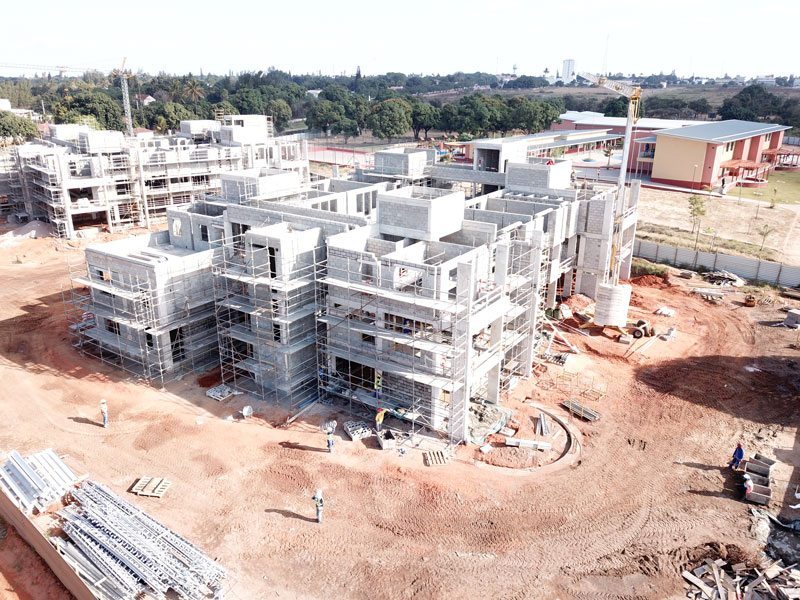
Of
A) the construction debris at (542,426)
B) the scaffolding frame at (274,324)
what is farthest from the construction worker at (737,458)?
the scaffolding frame at (274,324)

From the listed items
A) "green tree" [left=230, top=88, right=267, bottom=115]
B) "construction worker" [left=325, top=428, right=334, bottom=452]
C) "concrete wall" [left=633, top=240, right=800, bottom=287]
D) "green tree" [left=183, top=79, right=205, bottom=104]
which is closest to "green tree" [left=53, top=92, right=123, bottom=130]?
"green tree" [left=183, top=79, right=205, bottom=104]

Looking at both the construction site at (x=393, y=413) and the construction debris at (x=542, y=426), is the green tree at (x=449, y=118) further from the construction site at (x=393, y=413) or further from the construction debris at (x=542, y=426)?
the construction debris at (x=542, y=426)

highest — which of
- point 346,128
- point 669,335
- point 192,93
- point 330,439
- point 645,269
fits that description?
point 192,93

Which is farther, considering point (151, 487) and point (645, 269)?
point (645, 269)

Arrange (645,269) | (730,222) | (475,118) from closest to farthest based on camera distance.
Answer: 1. (645,269)
2. (730,222)
3. (475,118)

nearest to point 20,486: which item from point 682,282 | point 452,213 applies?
point 452,213

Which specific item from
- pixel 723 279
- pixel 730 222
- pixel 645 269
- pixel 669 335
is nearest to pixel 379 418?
pixel 669 335

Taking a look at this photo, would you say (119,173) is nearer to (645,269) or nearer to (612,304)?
(612,304)
